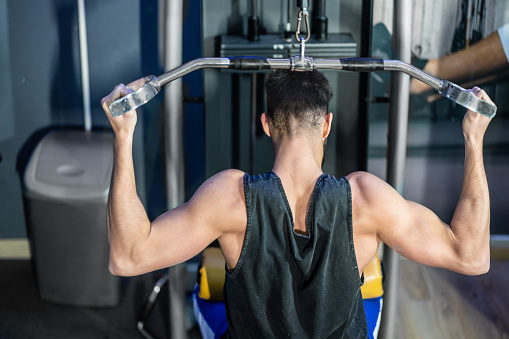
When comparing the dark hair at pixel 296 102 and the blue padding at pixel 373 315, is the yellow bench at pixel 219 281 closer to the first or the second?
the blue padding at pixel 373 315

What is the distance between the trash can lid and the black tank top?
124cm

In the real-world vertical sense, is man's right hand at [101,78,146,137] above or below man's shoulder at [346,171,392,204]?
above

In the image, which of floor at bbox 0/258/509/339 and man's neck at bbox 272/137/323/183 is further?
floor at bbox 0/258/509/339

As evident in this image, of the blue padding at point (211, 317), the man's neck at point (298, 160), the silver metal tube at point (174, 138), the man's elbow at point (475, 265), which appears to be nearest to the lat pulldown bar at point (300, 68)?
the man's neck at point (298, 160)

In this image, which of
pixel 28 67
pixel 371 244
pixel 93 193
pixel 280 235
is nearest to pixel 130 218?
pixel 280 235

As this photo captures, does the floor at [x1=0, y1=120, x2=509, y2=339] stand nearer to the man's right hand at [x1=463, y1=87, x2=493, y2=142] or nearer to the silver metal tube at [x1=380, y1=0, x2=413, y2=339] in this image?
the silver metal tube at [x1=380, y1=0, x2=413, y2=339]

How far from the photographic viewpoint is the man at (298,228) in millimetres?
1268

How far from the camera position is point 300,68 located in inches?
50.4

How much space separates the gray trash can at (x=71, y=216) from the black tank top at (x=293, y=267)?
4.06 feet

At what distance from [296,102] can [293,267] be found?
0.38 metres

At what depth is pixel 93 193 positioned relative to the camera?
2.44m

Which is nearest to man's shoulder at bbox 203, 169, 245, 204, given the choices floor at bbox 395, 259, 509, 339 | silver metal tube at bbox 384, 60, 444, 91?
silver metal tube at bbox 384, 60, 444, 91

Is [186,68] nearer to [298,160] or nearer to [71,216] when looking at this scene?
[298,160]

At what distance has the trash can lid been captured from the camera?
2.44 m
